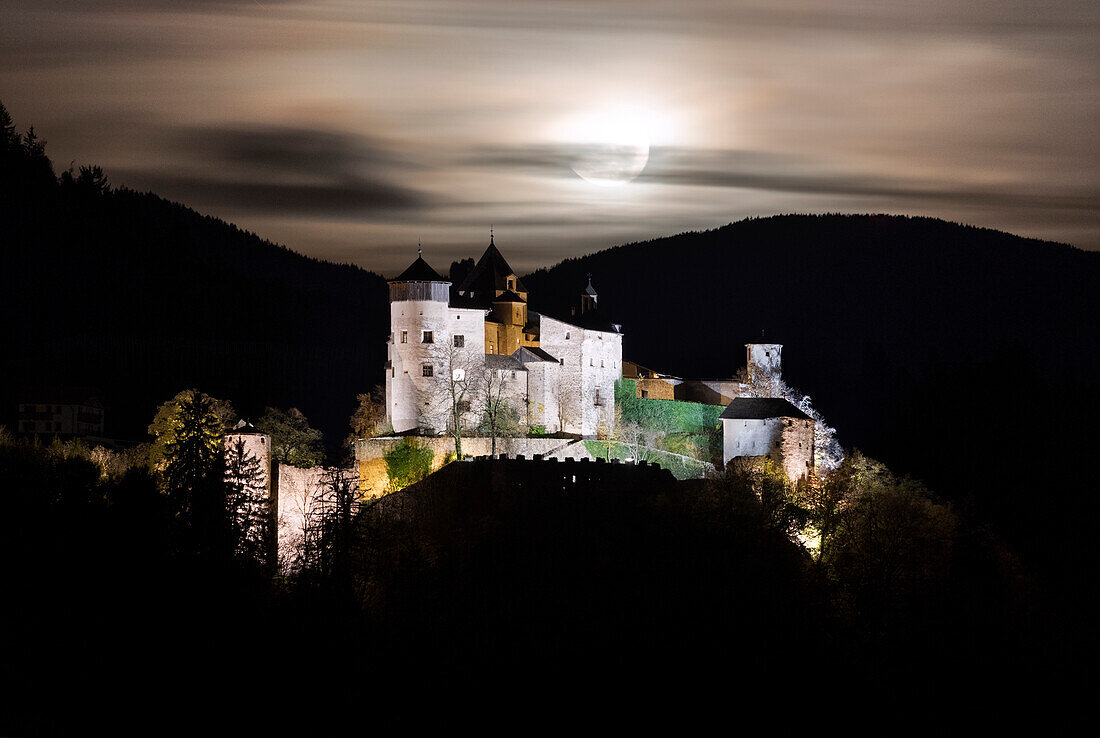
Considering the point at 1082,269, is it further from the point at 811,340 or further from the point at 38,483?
the point at 38,483

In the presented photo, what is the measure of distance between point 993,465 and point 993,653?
26287mm

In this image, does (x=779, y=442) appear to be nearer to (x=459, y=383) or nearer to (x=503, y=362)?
(x=503, y=362)

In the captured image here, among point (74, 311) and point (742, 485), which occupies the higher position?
point (74, 311)

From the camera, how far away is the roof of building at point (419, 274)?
59.3 meters

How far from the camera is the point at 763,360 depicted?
74.6 meters

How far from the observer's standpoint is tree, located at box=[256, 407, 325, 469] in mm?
61000

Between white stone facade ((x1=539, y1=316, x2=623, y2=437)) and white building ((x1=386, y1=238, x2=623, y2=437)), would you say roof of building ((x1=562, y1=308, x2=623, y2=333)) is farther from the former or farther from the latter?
white stone facade ((x1=539, y1=316, x2=623, y2=437))

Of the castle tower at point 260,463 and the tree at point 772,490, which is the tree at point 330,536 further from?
the tree at point 772,490

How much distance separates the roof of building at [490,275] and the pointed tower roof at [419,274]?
33.1 feet

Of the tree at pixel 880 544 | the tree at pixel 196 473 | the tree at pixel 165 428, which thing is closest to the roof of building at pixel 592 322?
the tree at pixel 880 544

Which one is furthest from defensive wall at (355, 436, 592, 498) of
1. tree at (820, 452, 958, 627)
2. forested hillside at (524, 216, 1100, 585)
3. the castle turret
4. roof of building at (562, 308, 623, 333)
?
forested hillside at (524, 216, 1100, 585)

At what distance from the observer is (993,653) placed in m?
56.6

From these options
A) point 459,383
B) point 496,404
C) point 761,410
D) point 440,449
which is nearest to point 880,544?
point 761,410

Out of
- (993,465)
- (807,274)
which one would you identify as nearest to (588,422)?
(993,465)
